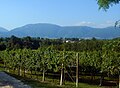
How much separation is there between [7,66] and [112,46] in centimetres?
4539

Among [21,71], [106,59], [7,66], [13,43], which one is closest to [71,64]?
[106,59]

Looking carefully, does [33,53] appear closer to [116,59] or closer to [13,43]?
[116,59]

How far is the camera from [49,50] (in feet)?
140

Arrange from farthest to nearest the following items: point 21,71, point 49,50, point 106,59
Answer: point 21,71 < point 49,50 < point 106,59

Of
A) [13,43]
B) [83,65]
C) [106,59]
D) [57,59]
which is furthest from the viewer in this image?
[13,43]

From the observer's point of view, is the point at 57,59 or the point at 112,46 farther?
the point at 57,59

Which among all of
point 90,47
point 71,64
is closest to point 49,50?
point 71,64

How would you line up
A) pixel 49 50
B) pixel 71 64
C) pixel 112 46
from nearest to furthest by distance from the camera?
pixel 112 46 < pixel 71 64 < pixel 49 50

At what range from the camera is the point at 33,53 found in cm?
4575

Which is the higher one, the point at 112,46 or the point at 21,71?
the point at 112,46

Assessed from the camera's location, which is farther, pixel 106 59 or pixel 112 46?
pixel 106 59

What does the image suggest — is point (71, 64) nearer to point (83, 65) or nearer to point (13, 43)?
point (83, 65)

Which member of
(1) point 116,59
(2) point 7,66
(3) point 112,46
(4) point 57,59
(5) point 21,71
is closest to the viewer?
(3) point 112,46

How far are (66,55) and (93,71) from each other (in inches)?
336
